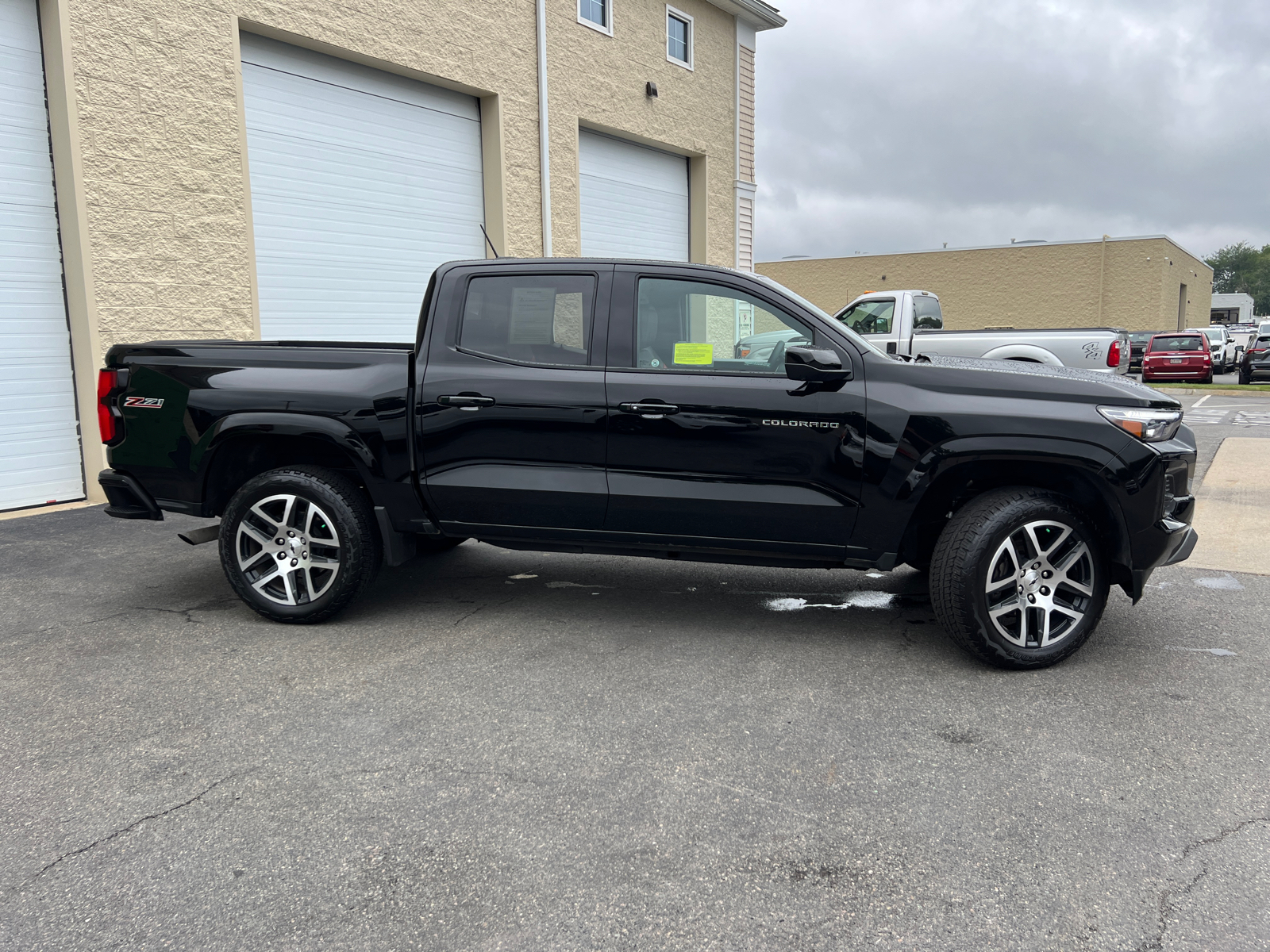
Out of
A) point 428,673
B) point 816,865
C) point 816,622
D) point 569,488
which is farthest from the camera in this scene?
point 816,622

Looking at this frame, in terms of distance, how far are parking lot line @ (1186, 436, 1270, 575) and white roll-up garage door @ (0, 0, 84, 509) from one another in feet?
30.3

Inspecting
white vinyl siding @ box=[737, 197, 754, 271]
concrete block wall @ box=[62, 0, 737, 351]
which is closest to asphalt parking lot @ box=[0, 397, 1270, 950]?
concrete block wall @ box=[62, 0, 737, 351]

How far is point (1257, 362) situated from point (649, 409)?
29.5m

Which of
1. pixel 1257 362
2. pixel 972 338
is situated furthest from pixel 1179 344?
pixel 972 338

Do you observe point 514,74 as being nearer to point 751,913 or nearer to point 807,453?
point 807,453

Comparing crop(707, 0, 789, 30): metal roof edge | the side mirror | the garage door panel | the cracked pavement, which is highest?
crop(707, 0, 789, 30): metal roof edge

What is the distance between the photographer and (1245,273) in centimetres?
15438

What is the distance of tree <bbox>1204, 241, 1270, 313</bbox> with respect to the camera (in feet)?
490

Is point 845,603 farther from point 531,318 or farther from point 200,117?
point 200,117

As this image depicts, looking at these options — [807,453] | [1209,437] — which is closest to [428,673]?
[807,453]

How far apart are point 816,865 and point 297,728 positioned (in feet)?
6.79

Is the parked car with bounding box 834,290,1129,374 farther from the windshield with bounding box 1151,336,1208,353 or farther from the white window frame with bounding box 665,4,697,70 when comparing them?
the windshield with bounding box 1151,336,1208,353

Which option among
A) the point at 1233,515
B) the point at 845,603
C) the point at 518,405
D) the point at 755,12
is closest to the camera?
the point at 518,405

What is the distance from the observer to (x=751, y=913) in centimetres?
252
